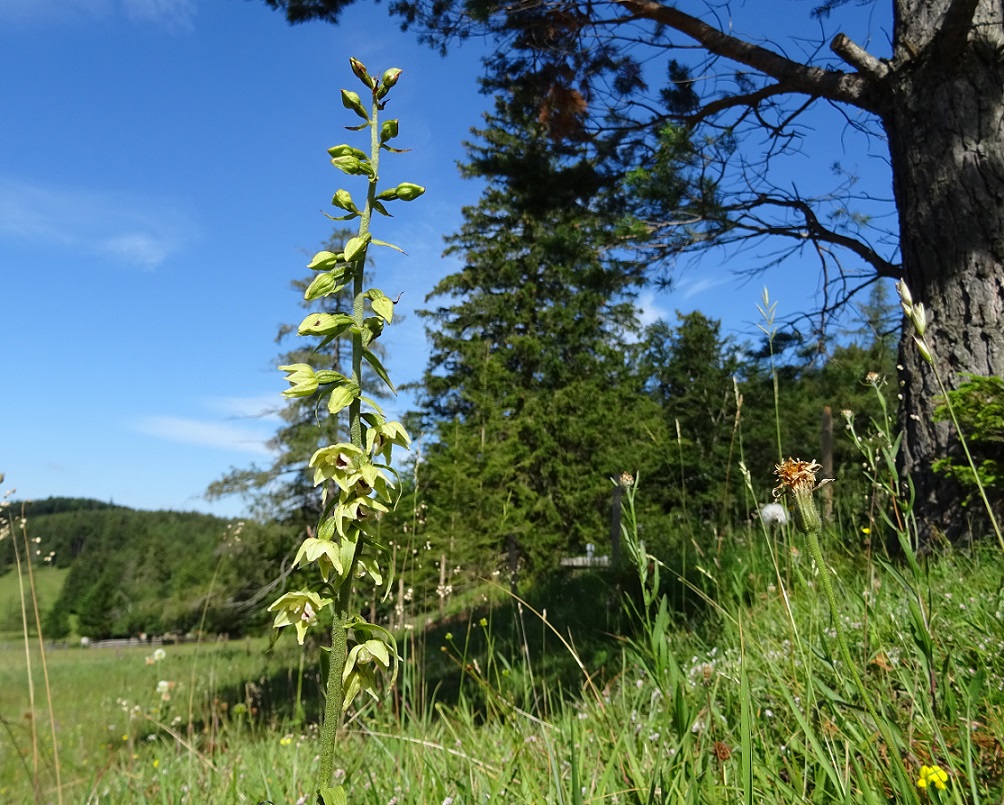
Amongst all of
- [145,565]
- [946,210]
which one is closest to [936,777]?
[946,210]

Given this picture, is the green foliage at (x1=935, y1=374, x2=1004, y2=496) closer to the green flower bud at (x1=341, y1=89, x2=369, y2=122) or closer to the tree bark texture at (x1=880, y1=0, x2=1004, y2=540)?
the tree bark texture at (x1=880, y1=0, x2=1004, y2=540)

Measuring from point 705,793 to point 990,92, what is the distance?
5230 millimetres

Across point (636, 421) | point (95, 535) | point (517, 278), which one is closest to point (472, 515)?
→ point (636, 421)

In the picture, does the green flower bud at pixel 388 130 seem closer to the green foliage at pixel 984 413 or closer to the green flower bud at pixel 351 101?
the green flower bud at pixel 351 101

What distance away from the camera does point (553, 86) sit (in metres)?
6.91

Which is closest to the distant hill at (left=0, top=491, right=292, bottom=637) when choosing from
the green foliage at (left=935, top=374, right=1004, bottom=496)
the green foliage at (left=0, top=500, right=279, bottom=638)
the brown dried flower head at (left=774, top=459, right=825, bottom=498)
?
the green foliage at (left=0, top=500, right=279, bottom=638)

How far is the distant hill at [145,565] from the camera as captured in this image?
40.4ft

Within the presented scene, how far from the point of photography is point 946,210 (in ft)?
15.1

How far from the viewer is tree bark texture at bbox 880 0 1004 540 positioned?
4.30 meters

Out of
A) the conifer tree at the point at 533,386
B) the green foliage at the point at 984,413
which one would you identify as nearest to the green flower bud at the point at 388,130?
the green foliage at the point at 984,413

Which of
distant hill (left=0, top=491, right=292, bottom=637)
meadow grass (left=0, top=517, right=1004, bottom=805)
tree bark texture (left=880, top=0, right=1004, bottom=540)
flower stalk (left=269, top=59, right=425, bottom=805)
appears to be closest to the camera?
flower stalk (left=269, top=59, right=425, bottom=805)

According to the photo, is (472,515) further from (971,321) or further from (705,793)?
(705,793)

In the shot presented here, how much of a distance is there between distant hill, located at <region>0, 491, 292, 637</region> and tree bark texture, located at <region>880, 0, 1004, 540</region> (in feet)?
13.5

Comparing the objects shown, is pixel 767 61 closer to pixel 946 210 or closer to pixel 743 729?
pixel 946 210
